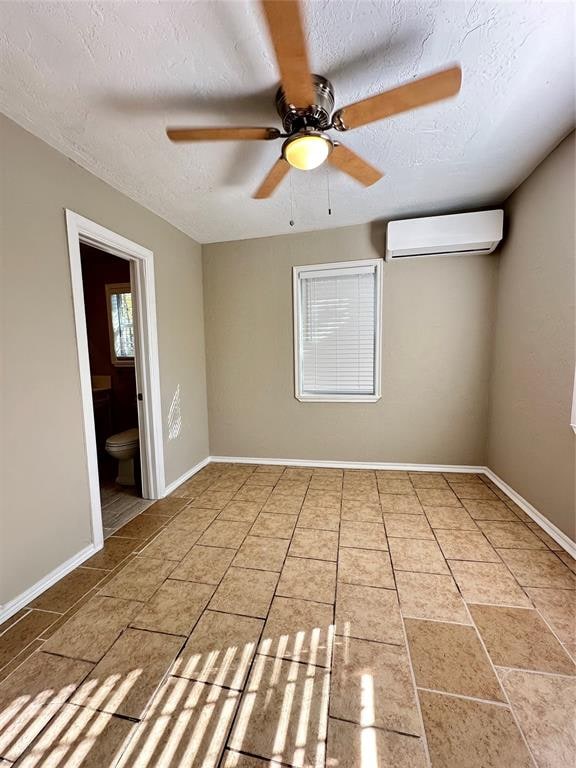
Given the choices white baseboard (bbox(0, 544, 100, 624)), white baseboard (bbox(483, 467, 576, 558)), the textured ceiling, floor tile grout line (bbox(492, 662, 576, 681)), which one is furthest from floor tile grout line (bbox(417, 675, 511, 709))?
the textured ceiling

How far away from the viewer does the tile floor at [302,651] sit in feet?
3.25

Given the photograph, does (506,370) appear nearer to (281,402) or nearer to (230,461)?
(281,402)

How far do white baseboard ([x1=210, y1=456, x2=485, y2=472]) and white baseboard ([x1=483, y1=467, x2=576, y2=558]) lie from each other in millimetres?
339

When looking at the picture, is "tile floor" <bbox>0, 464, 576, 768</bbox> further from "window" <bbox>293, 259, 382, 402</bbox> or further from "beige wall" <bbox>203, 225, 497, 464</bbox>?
A: "window" <bbox>293, 259, 382, 402</bbox>

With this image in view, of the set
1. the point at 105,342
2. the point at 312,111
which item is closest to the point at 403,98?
the point at 312,111

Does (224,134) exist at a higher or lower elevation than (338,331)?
higher

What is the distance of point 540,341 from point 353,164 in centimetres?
179

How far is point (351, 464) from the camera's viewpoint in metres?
3.31

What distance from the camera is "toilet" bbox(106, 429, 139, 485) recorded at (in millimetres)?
2816

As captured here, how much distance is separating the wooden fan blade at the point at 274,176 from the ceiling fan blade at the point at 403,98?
345mm

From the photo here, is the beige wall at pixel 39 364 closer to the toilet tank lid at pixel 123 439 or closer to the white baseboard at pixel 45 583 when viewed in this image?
the white baseboard at pixel 45 583

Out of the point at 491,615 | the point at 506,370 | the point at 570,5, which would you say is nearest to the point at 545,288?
the point at 506,370

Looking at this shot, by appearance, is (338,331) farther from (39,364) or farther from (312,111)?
(39,364)

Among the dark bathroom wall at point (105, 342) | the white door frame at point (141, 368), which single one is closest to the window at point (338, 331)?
the white door frame at point (141, 368)
